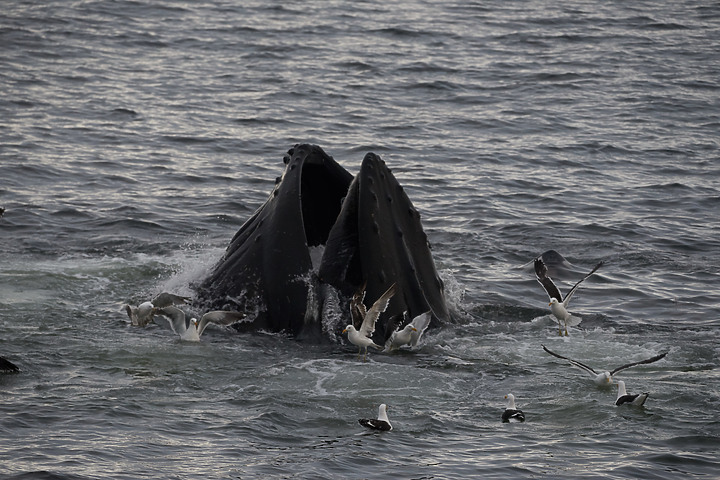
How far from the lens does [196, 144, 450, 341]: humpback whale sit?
884 cm

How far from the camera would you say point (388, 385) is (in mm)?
8672

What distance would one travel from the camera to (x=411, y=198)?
1686cm

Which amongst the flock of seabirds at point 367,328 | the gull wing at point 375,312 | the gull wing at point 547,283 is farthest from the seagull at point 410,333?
the gull wing at point 547,283

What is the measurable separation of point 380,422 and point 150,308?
283 cm

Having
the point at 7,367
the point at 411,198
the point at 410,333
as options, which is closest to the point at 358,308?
the point at 410,333

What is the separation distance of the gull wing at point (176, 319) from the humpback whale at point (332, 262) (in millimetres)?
435

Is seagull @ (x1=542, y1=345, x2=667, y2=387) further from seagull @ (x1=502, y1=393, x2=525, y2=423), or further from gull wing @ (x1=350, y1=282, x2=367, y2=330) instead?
gull wing @ (x1=350, y1=282, x2=367, y2=330)

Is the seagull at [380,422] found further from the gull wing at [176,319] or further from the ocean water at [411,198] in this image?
the gull wing at [176,319]

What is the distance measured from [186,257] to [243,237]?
11.3ft

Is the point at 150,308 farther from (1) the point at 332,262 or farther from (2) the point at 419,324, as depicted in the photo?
(2) the point at 419,324

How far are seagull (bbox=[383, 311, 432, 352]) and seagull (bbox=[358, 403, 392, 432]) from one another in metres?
1.13

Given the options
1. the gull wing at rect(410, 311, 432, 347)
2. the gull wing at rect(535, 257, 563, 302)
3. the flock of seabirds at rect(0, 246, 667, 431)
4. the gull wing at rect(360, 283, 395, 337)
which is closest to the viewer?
the flock of seabirds at rect(0, 246, 667, 431)

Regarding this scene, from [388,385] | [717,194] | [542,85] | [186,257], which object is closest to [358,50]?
[542,85]

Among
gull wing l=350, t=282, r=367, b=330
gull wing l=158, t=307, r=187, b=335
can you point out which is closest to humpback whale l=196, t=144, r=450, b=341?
gull wing l=350, t=282, r=367, b=330
